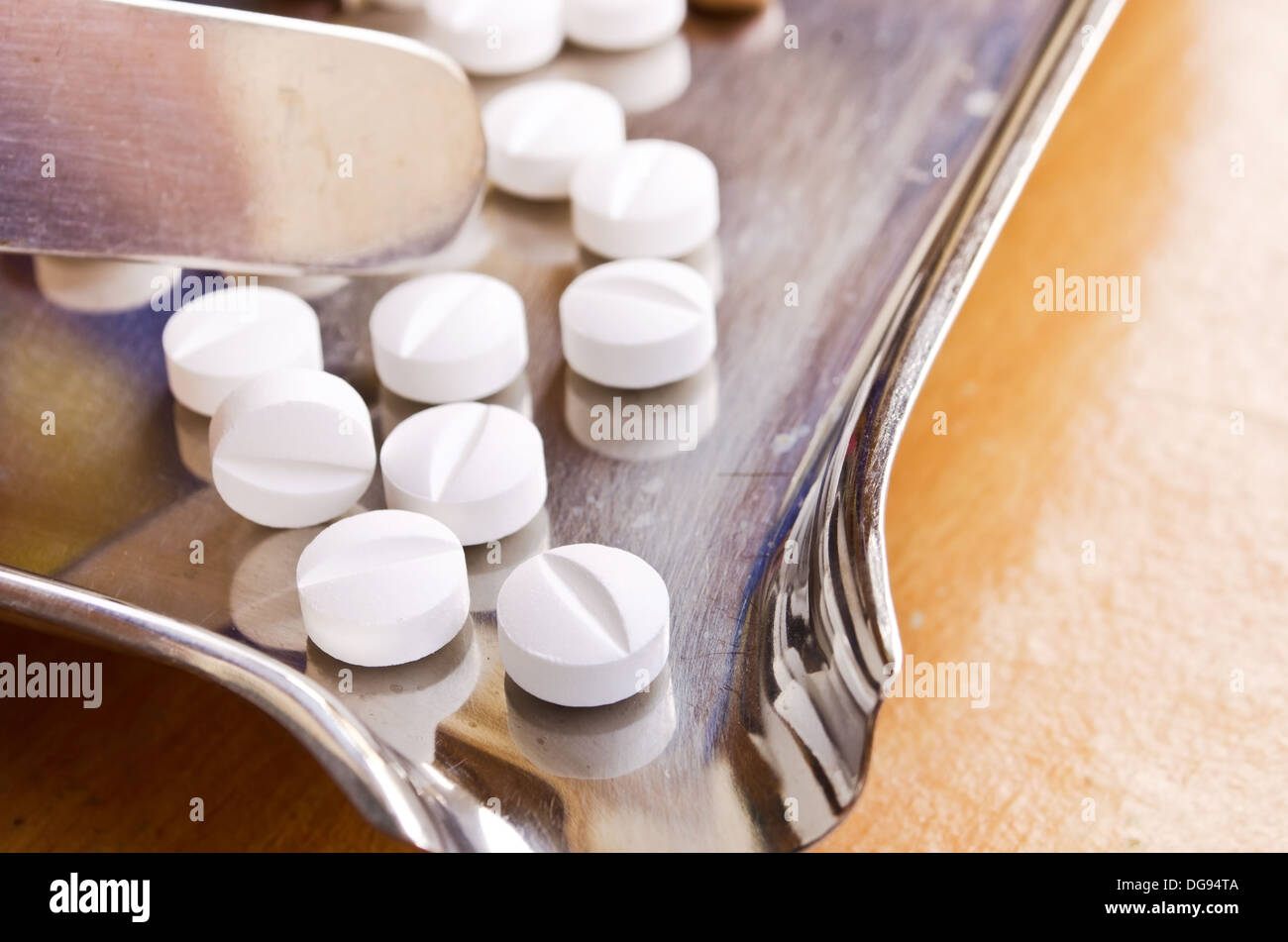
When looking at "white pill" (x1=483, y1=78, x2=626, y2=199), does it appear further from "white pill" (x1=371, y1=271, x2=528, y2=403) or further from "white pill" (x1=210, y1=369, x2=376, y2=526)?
"white pill" (x1=210, y1=369, x2=376, y2=526)

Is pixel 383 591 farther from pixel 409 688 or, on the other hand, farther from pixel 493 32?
pixel 493 32

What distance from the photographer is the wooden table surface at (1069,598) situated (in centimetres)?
60

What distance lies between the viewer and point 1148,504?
75cm

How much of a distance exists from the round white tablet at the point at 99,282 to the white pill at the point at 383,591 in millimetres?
243

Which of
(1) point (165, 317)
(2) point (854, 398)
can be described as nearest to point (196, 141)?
(1) point (165, 317)

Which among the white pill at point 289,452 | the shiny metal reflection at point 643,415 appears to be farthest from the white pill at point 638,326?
the white pill at point 289,452

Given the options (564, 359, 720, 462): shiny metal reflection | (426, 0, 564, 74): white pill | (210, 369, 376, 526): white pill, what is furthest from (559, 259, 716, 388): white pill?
(426, 0, 564, 74): white pill

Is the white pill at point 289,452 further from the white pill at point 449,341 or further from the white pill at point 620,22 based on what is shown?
the white pill at point 620,22

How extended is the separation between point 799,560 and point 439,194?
275 millimetres

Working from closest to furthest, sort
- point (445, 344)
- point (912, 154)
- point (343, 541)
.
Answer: point (343, 541)
point (445, 344)
point (912, 154)

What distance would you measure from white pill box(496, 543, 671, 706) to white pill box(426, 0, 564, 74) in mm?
487

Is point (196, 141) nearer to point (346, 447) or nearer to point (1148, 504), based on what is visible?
point (346, 447)

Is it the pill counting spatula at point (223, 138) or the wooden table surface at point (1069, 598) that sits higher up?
the pill counting spatula at point (223, 138)

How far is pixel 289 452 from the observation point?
64 cm
